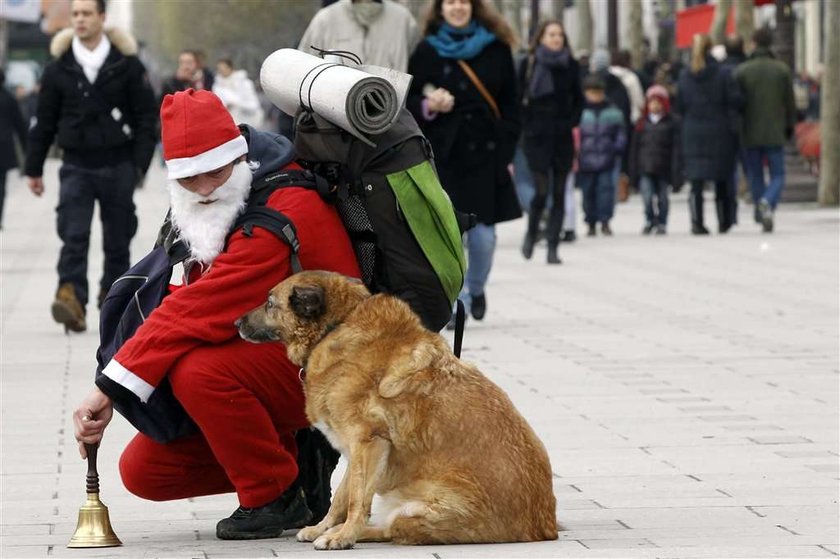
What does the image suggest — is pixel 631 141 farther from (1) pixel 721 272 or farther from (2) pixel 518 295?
(2) pixel 518 295

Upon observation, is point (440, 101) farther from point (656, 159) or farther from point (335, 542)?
point (656, 159)

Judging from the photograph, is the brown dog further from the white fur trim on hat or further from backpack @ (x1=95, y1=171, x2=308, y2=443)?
the white fur trim on hat

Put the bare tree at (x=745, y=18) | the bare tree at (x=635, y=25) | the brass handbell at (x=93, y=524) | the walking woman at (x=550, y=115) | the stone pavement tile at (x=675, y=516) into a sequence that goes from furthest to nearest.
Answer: the bare tree at (x=635, y=25)
the bare tree at (x=745, y=18)
the walking woman at (x=550, y=115)
the stone pavement tile at (x=675, y=516)
the brass handbell at (x=93, y=524)

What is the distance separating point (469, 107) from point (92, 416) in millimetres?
6555

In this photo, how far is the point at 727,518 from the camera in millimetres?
6266

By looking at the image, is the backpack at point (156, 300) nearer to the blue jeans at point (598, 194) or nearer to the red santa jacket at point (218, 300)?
the red santa jacket at point (218, 300)

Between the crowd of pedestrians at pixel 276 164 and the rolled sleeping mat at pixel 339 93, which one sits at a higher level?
the rolled sleeping mat at pixel 339 93

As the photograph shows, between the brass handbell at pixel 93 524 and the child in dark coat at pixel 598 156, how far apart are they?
49.0 feet

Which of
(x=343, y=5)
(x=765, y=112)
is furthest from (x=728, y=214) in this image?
(x=343, y=5)

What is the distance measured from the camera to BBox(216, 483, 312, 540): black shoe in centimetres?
602

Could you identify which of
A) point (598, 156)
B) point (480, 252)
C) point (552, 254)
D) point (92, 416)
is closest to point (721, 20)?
point (598, 156)

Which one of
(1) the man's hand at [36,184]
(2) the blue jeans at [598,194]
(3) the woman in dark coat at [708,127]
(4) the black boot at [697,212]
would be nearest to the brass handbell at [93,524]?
(1) the man's hand at [36,184]

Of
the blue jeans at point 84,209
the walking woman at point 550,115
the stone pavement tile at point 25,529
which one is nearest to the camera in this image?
the stone pavement tile at point 25,529

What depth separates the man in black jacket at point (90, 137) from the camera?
12.1 meters
